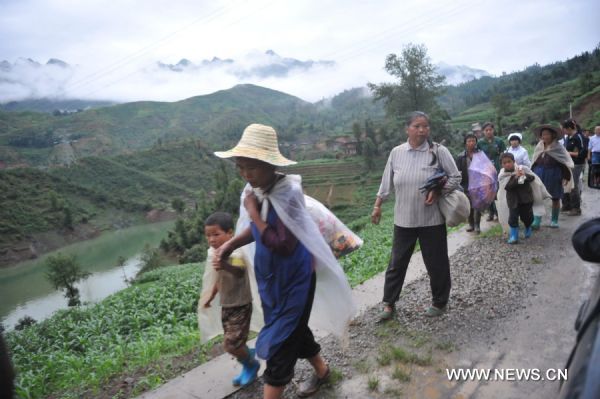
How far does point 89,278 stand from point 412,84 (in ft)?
122

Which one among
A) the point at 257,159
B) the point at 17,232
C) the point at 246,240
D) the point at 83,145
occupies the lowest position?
the point at 17,232

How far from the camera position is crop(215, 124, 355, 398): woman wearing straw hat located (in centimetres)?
216

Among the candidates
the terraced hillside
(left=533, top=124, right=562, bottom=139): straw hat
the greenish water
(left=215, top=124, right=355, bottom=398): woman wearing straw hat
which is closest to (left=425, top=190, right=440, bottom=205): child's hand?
(left=215, top=124, right=355, bottom=398): woman wearing straw hat

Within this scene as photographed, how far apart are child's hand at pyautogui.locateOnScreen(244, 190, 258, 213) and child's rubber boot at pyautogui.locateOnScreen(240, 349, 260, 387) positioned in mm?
1216

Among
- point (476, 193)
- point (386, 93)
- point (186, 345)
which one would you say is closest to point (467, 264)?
point (476, 193)

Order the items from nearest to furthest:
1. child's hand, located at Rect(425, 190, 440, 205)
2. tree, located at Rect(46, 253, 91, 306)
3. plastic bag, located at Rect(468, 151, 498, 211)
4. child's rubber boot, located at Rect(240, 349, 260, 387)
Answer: child's rubber boot, located at Rect(240, 349, 260, 387)
child's hand, located at Rect(425, 190, 440, 205)
plastic bag, located at Rect(468, 151, 498, 211)
tree, located at Rect(46, 253, 91, 306)

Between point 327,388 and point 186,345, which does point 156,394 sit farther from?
point 327,388

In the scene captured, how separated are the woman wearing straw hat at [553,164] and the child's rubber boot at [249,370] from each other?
A: 5150 millimetres

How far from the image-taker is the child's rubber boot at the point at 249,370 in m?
2.78

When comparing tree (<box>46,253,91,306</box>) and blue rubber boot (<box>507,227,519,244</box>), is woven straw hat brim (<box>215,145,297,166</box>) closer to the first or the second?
blue rubber boot (<box>507,227,519,244</box>)

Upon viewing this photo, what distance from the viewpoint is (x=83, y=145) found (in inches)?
4072

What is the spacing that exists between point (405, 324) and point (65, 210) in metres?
58.0

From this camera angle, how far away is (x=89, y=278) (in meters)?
34.7

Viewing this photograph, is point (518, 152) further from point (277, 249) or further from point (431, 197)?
point (277, 249)
